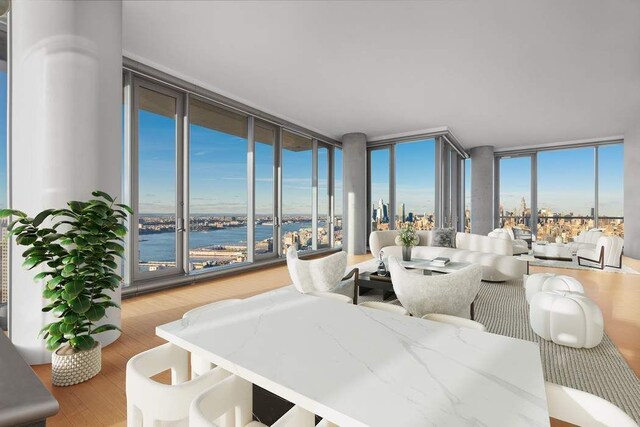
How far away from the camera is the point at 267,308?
4.91 ft

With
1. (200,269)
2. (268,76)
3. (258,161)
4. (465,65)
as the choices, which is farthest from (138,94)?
(465,65)

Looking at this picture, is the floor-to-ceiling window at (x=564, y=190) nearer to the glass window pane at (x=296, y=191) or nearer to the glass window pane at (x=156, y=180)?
the glass window pane at (x=296, y=191)

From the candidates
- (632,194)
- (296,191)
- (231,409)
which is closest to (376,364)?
(231,409)

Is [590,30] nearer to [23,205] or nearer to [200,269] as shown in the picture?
Result: [23,205]

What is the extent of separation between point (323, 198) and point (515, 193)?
6.51 meters

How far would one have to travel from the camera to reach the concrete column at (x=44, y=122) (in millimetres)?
2328

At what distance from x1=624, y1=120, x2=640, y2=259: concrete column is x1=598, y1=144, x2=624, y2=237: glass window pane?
Result: 88 cm

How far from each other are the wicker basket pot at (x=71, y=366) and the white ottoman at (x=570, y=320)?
11.9ft

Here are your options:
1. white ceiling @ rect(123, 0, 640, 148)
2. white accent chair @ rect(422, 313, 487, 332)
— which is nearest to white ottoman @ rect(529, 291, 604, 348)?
A: white accent chair @ rect(422, 313, 487, 332)

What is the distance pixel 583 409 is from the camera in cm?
86

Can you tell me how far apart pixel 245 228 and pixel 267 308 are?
4.75 metres

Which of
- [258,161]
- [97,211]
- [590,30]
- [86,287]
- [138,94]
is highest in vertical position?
[590,30]

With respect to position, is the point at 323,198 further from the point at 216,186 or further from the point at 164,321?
the point at 164,321

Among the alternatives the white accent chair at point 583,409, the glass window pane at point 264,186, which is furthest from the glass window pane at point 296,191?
the white accent chair at point 583,409
